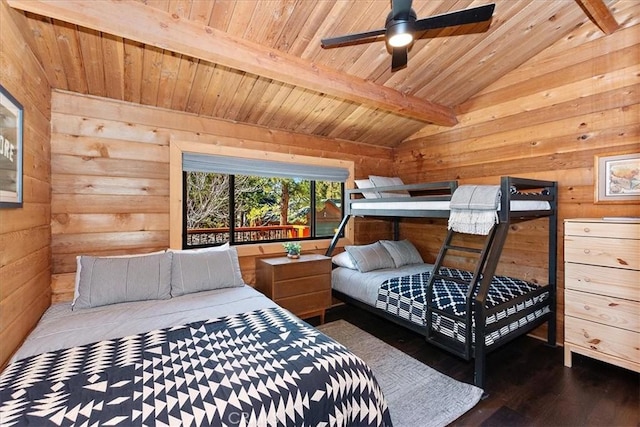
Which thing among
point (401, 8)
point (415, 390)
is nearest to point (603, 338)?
point (415, 390)

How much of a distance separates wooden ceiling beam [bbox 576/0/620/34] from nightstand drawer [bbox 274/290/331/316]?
130 inches

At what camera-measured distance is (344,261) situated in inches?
141

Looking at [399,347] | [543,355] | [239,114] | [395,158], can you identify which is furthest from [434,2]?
[543,355]

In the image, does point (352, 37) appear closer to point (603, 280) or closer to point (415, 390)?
point (415, 390)

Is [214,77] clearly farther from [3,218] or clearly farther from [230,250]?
[3,218]

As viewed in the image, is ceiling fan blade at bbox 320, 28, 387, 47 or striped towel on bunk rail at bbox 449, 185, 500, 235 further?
striped towel on bunk rail at bbox 449, 185, 500, 235

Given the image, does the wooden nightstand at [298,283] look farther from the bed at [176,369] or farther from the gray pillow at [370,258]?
the bed at [176,369]

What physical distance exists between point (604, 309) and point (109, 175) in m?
4.13

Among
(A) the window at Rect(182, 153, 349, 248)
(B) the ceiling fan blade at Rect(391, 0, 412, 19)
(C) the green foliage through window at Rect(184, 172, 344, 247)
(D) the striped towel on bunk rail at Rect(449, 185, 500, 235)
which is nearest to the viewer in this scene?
(B) the ceiling fan blade at Rect(391, 0, 412, 19)

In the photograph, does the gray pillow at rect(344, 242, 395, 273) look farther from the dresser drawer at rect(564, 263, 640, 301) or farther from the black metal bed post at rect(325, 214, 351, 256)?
the dresser drawer at rect(564, 263, 640, 301)

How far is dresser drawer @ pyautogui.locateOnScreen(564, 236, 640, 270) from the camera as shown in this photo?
2064 mm

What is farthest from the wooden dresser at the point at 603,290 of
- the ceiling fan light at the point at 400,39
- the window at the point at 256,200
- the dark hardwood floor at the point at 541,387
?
the window at the point at 256,200

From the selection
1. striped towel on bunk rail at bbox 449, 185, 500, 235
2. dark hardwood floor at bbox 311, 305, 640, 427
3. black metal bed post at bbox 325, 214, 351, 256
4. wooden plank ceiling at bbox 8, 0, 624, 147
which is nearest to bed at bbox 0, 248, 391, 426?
dark hardwood floor at bbox 311, 305, 640, 427

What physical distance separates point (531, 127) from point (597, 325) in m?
1.89
